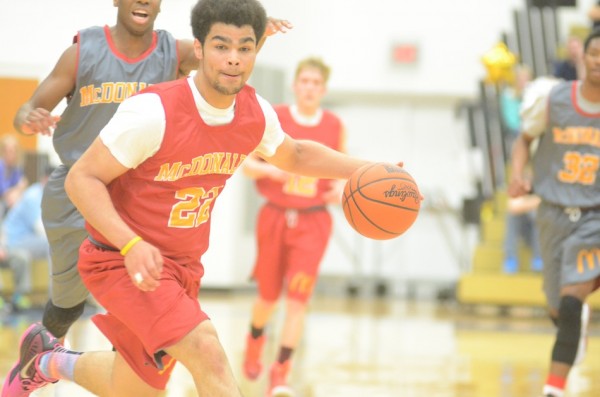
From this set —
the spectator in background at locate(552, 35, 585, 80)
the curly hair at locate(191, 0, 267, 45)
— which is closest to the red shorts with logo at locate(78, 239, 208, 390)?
the curly hair at locate(191, 0, 267, 45)

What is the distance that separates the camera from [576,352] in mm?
5535

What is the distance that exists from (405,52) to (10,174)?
651 centimetres

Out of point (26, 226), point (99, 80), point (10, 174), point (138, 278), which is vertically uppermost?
point (99, 80)

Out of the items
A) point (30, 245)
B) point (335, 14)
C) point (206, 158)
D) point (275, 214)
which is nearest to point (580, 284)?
point (275, 214)

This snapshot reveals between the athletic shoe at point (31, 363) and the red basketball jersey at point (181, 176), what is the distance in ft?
2.93

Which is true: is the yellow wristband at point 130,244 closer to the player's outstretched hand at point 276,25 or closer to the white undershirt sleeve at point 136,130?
the white undershirt sleeve at point 136,130

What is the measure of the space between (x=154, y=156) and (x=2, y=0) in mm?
10541

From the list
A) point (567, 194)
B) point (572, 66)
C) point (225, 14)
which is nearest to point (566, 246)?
point (567, 194)

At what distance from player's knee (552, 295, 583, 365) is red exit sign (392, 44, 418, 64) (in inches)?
421

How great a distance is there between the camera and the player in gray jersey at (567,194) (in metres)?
5.54

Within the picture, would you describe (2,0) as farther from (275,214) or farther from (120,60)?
(120,60)

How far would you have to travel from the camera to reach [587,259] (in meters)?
5.64

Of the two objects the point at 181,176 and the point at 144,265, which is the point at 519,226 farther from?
the point at 144,265

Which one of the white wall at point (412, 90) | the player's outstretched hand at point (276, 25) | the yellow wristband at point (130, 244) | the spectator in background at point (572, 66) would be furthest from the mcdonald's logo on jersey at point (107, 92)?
the white wall at point (412, 90)
